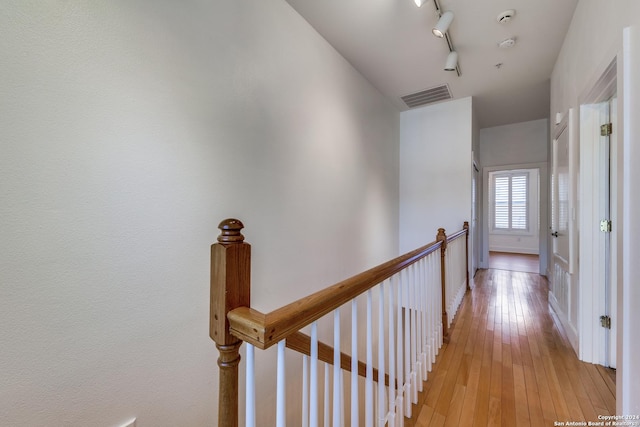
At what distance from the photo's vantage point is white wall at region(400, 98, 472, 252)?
12.2 ft

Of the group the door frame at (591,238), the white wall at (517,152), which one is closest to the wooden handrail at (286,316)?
the door frame at (591,238)

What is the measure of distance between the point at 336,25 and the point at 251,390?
8.82 ft

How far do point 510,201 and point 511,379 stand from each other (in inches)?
279

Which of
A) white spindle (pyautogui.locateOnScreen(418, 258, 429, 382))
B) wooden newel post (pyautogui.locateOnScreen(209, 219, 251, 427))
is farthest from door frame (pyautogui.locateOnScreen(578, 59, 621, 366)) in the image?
wooden newel post (pyautogui.locateOnScreen(209, 219, 251, 427))

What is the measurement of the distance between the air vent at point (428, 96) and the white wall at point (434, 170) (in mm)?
187

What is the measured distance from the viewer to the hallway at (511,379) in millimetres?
1575

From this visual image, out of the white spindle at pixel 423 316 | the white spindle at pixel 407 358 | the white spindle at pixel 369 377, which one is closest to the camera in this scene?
the white spindle at pixel 369 377

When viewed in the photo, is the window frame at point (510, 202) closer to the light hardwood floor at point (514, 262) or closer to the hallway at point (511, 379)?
the light hardwood floor at point (514, 262)

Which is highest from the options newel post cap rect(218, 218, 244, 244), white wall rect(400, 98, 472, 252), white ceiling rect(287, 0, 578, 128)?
white ceiling rect(287, 0, 578, 128)

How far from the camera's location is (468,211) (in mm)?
3705

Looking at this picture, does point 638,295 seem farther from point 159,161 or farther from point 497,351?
point 159,161

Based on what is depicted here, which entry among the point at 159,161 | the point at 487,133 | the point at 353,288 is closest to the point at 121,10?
the point at 159,161

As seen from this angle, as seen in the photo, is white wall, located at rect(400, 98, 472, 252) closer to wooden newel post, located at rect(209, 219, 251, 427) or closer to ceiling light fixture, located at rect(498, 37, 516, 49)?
ceiling light fixture, located at rect(498, 37, 516, 49)

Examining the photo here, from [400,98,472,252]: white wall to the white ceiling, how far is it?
41cm
